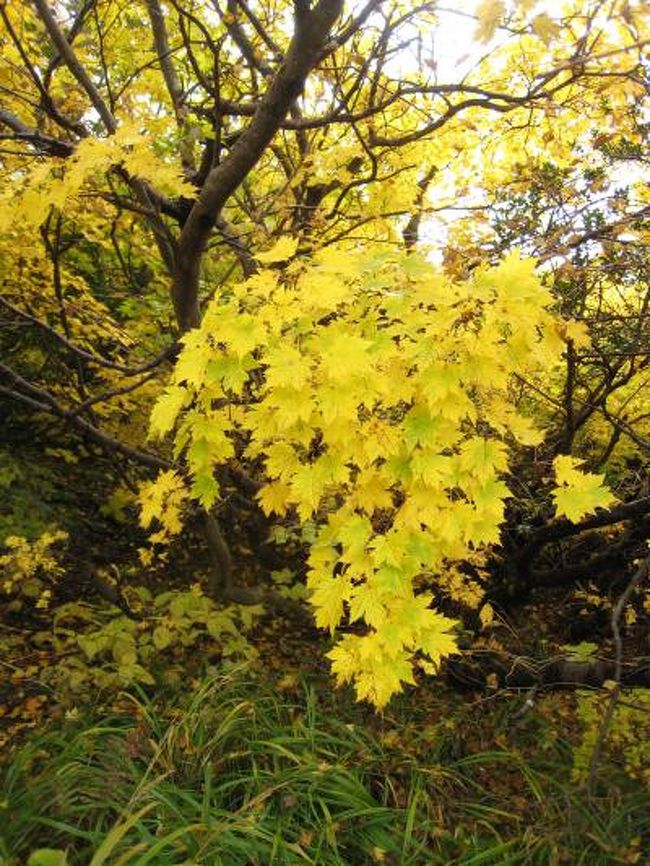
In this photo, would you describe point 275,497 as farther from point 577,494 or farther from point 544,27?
point 544,27

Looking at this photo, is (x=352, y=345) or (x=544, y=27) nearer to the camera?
(x=352, y=345)

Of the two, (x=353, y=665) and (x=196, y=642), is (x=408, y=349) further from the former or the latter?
(x=196, y=642)

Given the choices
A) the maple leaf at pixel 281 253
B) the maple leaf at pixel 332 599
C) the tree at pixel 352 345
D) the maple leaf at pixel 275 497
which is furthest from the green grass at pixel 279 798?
the maple leaf at pixel 281 253

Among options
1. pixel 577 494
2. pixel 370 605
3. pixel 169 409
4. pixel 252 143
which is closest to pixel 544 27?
pixel 252 143

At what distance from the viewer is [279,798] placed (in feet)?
9.92

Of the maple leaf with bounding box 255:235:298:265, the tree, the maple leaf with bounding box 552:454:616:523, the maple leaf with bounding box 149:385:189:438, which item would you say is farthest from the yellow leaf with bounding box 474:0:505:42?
the maple leaf with bounding box 149:385:189:438

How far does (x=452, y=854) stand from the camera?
2.98m

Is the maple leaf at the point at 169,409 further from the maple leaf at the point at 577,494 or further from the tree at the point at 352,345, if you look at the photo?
the maple leaf at the point at 577,494

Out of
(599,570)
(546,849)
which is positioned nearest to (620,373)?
(599,570)

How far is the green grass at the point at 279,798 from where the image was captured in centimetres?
264

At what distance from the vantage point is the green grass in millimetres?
2643

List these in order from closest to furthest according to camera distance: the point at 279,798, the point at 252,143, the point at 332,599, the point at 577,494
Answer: the point at 332,599
the point at 577,494
the point at 252,143
the point at 279,798

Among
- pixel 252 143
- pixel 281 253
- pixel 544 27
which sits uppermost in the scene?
pixel 544 27

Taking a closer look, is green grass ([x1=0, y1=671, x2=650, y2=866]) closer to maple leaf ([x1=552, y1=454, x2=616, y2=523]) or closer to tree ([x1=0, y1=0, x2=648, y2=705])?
tree ([x1=0, y1=0, x2=648, y2=705])
